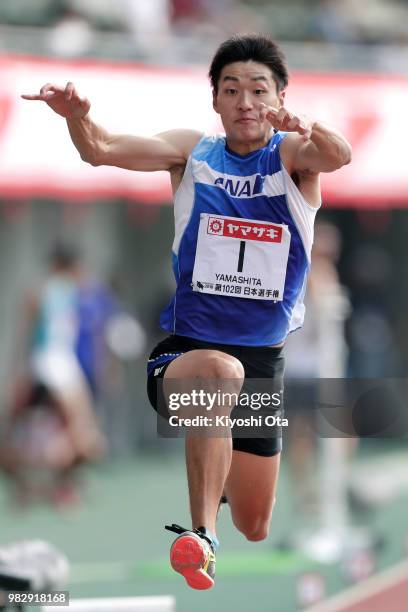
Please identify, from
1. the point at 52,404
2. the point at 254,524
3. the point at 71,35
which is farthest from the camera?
the point at 71,35

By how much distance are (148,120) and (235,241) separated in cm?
703

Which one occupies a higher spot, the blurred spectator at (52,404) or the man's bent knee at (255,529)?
the blurred spectator at (52,404)

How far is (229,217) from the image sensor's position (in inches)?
237

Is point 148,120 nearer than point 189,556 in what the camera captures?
No

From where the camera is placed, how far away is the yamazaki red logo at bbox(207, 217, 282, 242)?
19.8 ft

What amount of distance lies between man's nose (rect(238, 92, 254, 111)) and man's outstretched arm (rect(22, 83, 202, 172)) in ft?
1.31

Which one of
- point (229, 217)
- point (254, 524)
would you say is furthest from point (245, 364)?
point (254, 524)

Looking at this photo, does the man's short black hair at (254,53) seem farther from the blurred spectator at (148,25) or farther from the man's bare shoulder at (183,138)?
the blurred spectator at (148,25)

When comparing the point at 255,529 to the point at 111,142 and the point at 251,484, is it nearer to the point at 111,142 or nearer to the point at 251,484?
the point at 251,484

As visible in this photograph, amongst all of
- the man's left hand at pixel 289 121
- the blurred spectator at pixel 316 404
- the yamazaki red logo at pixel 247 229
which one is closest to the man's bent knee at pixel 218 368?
the yamazaki red logo at pixel 247 229

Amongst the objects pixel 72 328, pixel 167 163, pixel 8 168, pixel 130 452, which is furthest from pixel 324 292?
pixel 130 452

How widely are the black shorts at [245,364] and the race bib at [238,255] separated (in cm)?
26

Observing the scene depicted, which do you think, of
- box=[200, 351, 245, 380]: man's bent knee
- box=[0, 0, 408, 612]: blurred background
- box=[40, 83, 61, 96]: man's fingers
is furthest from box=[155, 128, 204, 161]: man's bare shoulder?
box=[0, 0, 408, 612]: blurred background

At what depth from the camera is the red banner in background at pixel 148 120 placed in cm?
1254
